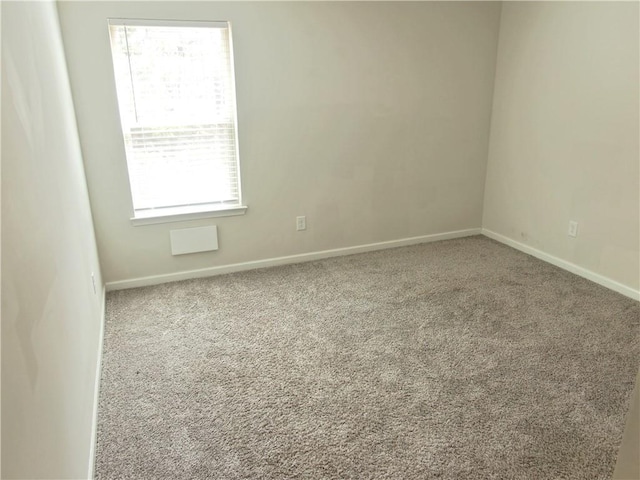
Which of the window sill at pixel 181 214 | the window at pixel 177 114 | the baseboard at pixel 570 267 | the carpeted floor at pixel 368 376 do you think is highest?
the window at pixel 177 114

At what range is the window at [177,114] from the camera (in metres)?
3.04

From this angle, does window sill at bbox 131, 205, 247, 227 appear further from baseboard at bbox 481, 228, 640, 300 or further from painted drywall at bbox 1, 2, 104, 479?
baseboard at bbox 481, 228, 640, 300

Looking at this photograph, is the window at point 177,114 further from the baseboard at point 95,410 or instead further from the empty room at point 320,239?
the baseboard at point 95,410

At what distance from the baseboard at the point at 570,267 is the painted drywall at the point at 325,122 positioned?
0.46 m

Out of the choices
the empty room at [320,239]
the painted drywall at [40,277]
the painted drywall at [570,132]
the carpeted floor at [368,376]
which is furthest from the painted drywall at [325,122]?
the painted drywall at [40,277]

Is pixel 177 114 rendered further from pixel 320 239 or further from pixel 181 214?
pixel 320 239

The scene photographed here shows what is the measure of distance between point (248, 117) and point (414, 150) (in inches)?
59.4

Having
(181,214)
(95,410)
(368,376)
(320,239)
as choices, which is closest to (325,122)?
(320,239)

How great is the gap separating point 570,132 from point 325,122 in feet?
6.21

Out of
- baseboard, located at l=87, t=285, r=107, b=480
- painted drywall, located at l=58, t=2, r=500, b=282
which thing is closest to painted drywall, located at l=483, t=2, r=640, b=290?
painted drywall, located at l=58, t=2, r=500, b=282

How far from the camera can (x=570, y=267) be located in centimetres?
362

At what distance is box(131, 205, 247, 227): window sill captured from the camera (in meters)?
3.32

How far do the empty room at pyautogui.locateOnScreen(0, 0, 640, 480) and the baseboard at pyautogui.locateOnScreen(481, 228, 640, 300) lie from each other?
0.02m

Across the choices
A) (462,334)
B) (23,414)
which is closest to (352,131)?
(462,334)
